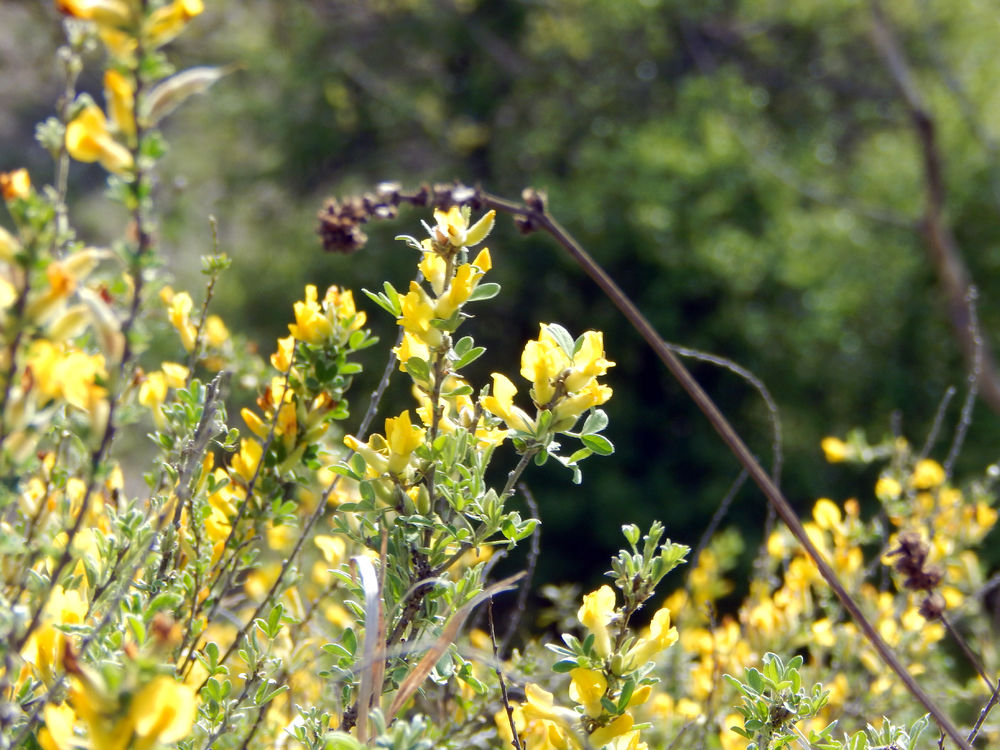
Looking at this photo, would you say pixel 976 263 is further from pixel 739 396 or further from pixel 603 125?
pixel 603 125

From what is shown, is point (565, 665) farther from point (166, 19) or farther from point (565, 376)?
point (166, 19)

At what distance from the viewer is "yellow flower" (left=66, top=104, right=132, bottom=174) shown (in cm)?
48

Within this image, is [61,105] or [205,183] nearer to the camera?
[61,105]

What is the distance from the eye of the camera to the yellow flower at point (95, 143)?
48 cm

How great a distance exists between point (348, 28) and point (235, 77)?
3.16ft

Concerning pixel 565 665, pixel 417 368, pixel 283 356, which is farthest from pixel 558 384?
pixel 283 356

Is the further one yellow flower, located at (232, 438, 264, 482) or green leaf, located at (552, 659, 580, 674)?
yellow flower, located at (232, 438, 264, 482)

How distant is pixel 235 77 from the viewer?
6422 millimetres

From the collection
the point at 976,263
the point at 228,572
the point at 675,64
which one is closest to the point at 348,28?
the point at 675,64

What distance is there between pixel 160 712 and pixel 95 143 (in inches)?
11.7

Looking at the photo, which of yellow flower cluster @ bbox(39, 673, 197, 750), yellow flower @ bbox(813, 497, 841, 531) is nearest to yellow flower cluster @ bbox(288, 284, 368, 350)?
yellow flower cluster @ bbox(39, 673, 197, 750)

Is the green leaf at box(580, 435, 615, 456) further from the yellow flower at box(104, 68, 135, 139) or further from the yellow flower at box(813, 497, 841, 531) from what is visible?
the yellow flower at box(813, 497, 841, 531)

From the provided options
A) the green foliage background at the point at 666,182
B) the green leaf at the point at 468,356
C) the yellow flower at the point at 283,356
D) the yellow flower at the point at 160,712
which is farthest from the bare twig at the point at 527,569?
the green foliage background at the point at 666,182

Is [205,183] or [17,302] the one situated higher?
[17,302]
